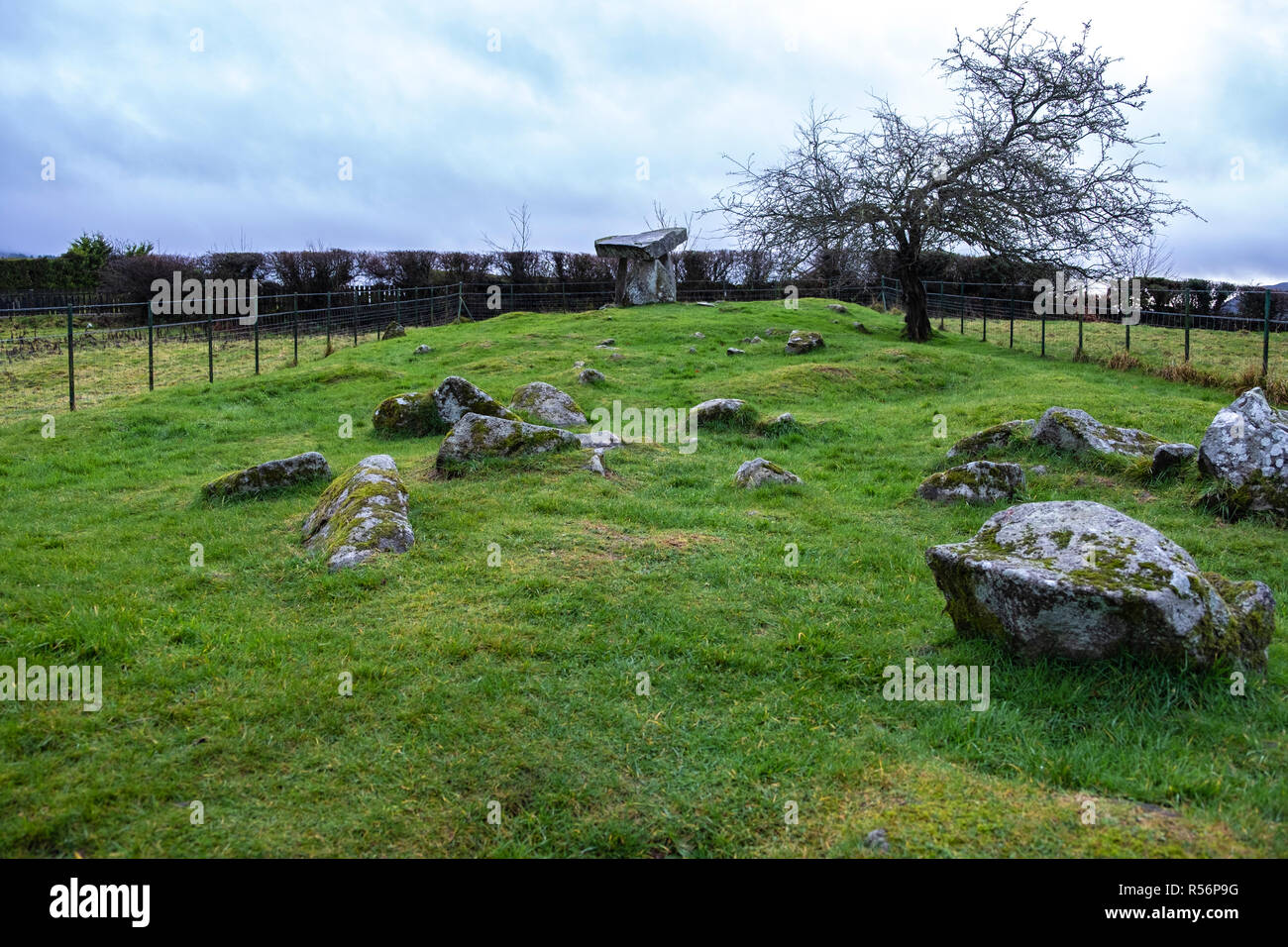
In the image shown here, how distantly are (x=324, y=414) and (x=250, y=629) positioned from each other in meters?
9.46

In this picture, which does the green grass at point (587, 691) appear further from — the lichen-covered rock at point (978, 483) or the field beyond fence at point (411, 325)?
the field beyond fence at point (411, 325)

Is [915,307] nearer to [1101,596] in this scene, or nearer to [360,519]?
[360,519]

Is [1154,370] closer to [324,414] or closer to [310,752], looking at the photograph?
[324,414]

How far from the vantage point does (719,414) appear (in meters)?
12.2

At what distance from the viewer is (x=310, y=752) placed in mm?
3961

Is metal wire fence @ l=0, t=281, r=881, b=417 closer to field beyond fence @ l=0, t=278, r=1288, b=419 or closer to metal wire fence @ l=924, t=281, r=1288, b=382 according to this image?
field beyond fence @ l=0, t=278, r=1288, b=419

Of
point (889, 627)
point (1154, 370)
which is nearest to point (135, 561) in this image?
point (889, 627)

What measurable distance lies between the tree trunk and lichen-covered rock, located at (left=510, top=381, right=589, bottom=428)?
537 inches

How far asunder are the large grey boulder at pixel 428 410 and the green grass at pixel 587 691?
8.66ft

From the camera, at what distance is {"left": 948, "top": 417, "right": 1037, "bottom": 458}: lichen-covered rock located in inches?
391

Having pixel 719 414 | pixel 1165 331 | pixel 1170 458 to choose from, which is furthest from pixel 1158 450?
pixel 1165 331

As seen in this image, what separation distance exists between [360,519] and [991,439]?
7189 millimetres
